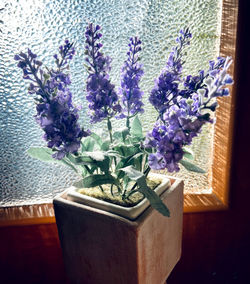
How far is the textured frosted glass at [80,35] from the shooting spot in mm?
842

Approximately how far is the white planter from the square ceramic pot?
0.04 ft

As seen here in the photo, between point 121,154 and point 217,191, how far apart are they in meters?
0.47

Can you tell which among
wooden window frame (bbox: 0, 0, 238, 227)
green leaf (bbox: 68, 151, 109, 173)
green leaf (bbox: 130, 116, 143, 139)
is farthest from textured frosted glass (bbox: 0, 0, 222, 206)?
green leaf (bbox: 68, 151, 109, 173)

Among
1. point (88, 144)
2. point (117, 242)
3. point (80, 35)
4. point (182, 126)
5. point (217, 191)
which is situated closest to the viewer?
point (182, 126)

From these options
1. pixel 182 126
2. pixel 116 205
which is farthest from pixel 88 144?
pixel 182 126

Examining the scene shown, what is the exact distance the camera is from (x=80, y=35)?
0.87 meters

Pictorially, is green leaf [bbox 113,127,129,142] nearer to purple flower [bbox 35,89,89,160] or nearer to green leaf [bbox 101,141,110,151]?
green leaf [bbox 101,141,110,151]

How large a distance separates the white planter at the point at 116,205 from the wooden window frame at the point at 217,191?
30cm

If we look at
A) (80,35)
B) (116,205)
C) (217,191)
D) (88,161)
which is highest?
(80,35)

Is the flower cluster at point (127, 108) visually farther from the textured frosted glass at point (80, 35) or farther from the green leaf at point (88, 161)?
the textured frosted glass at point (80, 35)

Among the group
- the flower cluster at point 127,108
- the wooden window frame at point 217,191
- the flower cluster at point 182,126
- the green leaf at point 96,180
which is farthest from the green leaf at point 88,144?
the wooden window frame at point 217,191

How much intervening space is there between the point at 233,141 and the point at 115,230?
51 cm

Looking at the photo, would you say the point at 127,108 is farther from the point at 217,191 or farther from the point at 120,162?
the point at 217,191

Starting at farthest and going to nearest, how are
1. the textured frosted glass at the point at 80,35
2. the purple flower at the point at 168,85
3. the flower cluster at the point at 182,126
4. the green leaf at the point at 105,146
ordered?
the textured frosted glass at the point at 80,35 → the green leaf at the point at 105,146 → the purple flower at the point at 168,85 → the flower cluster at the point at 182,126
